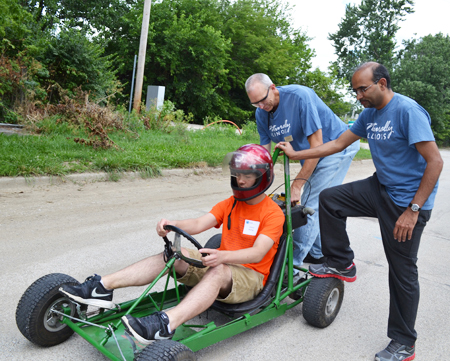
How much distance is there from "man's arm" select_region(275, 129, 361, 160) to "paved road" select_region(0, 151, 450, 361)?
1341 millimetres

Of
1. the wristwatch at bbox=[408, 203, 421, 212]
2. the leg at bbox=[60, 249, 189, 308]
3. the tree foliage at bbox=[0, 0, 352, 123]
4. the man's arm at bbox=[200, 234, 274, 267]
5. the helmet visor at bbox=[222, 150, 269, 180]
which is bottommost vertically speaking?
the leg at bbox=[60, 249, 189, 308]

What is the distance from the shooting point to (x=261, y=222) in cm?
313

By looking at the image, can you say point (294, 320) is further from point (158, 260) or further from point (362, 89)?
point (362, 89)

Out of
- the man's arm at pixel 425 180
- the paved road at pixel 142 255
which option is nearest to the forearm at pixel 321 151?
the man's arm at pixel 425 180

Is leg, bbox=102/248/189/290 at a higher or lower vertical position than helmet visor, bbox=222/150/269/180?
lower

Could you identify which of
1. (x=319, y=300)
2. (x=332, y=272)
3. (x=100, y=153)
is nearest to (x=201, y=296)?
(x=319, y=300)

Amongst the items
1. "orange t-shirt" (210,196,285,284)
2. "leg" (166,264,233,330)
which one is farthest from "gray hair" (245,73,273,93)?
"leg" (166,264,233,330)

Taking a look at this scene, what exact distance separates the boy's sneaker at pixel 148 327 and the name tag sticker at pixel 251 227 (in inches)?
37.3

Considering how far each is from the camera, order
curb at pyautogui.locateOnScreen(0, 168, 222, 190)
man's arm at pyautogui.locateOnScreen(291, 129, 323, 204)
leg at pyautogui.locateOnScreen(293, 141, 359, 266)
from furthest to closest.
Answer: curb at pyautogui.locateOnScreen(0, 168, 222, 190), leg at pyautogui.locateOnScreen(293, 141, 359, 266), man's arm at pyautogui.locateOnScreen(291, 129, 323, 204)

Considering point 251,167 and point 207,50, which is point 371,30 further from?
point 251,167

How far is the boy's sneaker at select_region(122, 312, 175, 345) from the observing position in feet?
7.63

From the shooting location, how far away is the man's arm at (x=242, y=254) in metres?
2.66

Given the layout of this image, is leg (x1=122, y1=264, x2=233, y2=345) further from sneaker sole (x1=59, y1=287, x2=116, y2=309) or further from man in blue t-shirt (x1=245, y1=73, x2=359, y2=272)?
man in blue t-shirt (x1=245, y1=73, x2=359, y2=272)

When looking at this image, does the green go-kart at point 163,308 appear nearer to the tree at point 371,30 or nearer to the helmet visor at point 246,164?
the helmet visor at point 246,164
